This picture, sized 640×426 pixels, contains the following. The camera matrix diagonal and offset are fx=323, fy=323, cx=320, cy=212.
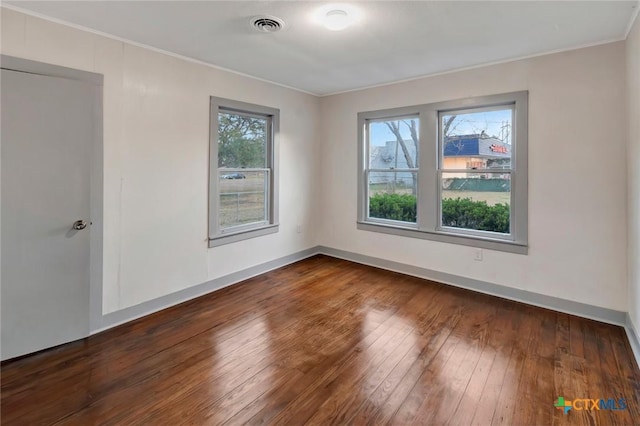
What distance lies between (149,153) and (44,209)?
0.95 m

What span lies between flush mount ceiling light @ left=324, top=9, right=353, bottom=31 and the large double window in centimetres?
190

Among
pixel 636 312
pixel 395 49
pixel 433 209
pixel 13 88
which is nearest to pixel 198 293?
pixel 13 88

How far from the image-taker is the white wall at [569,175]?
291cm

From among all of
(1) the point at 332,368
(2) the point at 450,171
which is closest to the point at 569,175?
(2) the point at 450,171

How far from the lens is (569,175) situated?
3111 millimetres

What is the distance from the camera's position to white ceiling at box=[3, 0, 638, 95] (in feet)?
7.60

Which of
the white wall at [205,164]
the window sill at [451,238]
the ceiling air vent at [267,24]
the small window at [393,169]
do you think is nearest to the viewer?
the ceiling air vent at [267,24]

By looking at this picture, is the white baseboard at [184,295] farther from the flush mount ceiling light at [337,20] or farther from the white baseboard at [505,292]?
the flush mount ceiling light at [337,20]

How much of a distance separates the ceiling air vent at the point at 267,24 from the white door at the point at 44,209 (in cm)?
148

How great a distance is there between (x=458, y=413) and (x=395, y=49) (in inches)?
118

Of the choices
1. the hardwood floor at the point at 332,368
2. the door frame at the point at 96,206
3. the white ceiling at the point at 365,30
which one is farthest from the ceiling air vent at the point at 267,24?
the hardwood floor at the point at 332,368

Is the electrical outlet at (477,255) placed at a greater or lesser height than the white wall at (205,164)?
lesser

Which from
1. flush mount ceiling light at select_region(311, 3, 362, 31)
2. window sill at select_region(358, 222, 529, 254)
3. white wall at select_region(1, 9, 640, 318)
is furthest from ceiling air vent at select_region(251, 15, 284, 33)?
window sill at select_region(358, 222, 529, 254)

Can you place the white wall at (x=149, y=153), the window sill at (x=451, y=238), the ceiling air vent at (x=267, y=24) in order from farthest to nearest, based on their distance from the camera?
the window sill at (x=451, y=238) < the white wall at (x=149, y=153) < the ceiling air vent at (x=267, y=24)
